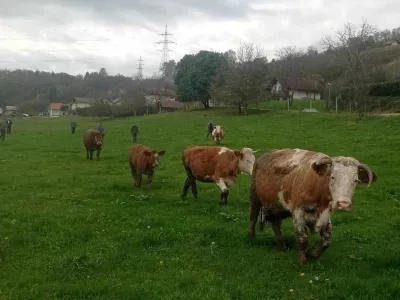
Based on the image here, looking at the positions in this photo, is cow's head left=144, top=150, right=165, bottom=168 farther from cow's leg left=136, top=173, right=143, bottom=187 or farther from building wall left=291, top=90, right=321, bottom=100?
building wall left=291, top=90, right=321, bottom=100

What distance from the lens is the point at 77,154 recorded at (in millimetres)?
30641

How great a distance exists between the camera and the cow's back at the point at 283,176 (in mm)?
7937

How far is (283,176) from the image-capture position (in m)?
8.70

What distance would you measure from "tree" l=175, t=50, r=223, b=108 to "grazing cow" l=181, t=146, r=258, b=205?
206ft

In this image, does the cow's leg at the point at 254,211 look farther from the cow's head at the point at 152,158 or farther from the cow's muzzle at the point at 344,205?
the cow's head at the point at 152,158

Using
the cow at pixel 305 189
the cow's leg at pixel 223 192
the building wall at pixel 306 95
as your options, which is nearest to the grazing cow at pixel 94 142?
the cow's leg at pixel 223 192

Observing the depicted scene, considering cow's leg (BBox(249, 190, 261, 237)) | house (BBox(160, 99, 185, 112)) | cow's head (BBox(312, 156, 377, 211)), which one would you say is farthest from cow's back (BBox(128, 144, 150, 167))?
house (BBox(160, 99, 185, 112))

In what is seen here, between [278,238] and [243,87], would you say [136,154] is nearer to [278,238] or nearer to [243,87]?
[278,238]

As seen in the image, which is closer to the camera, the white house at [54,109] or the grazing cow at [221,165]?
the grazing cow at [221,165]

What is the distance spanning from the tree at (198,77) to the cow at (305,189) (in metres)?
68.2

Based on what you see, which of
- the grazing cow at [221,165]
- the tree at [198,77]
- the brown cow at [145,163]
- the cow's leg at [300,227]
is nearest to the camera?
the cow's leg at [300,227]

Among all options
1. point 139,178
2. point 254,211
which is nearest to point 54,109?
point 139,178

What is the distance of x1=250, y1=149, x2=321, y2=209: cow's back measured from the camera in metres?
7.94

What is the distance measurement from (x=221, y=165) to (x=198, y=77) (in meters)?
66.3
